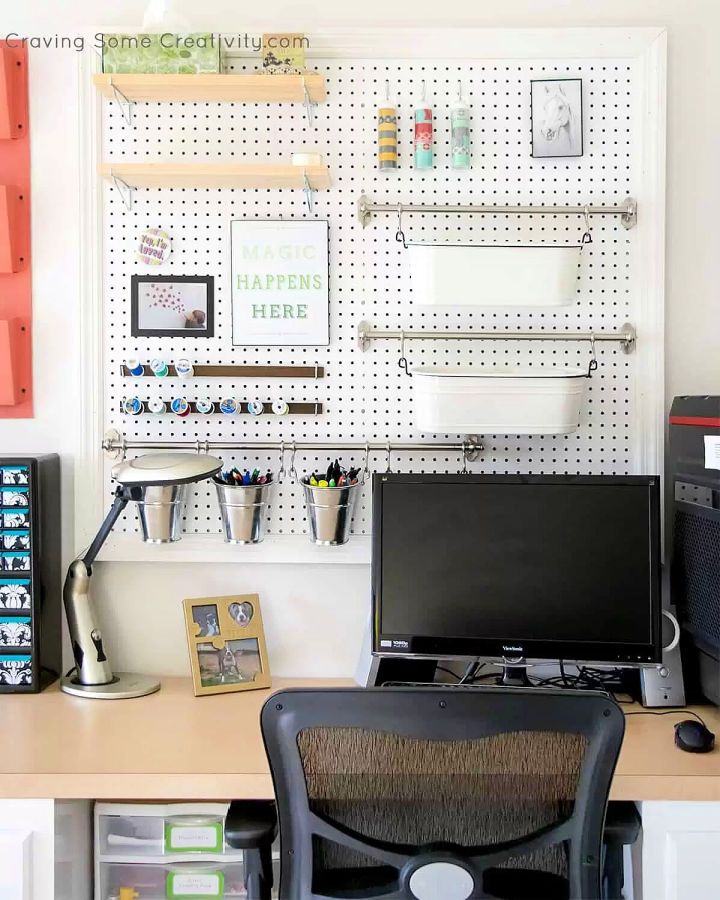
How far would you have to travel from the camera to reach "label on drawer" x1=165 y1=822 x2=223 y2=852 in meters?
1.64

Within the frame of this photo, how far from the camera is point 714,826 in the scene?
58.4 inches

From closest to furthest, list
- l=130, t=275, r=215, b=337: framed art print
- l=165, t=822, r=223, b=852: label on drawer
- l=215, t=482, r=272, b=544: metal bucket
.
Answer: l=165, t=822, r=223, b=852: label on drawer
l=215, t=482, r=272, b=544: metal bucket
l=130, t=275, r=215, b=337: framed art print

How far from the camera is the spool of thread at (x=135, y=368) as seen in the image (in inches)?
76.3

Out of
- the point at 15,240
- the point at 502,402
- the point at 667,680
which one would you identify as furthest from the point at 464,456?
the point at 15,240

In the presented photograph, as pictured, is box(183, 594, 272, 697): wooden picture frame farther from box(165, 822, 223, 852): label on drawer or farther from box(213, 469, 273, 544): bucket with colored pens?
box(165, 822, 223, 852): label on drawer

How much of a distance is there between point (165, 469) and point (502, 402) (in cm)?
68

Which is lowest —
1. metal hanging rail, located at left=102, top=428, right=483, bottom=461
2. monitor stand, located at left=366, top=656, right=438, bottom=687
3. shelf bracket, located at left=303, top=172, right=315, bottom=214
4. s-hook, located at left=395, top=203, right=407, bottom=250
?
monitor stand, located at left=366, top=656, right=438, bottom=687

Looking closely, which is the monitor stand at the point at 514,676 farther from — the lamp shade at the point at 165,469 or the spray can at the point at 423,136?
the spray can at the point at 423,136

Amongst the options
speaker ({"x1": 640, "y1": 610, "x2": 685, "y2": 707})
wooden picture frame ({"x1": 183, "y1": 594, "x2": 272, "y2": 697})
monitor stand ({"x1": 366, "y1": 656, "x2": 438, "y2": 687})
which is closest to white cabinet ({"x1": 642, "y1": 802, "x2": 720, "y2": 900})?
speaker ({"x1": 640, "y1": 610, "x2": 685, "y2": 707})

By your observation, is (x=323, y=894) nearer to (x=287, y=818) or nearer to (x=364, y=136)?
(x=287, y=818)

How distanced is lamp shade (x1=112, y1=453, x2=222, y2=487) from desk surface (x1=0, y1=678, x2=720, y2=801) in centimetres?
46

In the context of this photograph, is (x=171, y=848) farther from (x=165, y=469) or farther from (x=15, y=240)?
(x=15, y=240)

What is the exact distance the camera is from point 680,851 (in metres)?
1.48

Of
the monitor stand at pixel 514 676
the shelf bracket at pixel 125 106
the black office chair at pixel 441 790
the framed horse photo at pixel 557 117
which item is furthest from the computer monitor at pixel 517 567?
the shelf bracket at pixel 125 106
